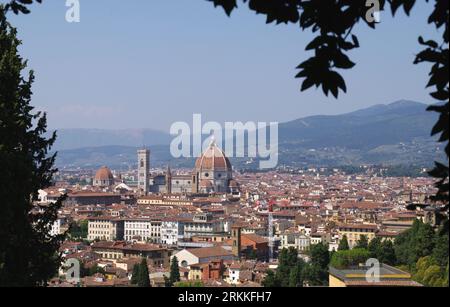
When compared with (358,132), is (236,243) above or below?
below

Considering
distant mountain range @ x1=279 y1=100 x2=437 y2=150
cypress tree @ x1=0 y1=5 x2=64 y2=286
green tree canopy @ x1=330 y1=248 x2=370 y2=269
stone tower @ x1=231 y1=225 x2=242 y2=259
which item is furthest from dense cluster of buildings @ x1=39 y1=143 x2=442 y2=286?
distant mountain range @ x1=279 y1=100 x2=437 y2=150

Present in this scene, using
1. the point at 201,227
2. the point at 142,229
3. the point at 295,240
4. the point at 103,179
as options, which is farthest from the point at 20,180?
the point at 103,179

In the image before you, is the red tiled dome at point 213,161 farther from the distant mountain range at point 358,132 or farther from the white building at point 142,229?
the distant mountain range at point 358,132

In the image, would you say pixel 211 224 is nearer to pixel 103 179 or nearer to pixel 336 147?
pixel 103 179

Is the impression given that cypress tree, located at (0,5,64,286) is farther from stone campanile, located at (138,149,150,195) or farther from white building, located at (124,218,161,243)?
stone campanile, located at (138,149,150,195)

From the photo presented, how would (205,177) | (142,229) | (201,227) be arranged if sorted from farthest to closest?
(205,177) < (142,229) < (201,227)

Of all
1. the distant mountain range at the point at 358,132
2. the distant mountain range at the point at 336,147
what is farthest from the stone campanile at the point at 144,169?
the distant mountain range at the point at 358,132

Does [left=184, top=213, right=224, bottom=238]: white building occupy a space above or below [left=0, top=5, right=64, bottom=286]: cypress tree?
below
